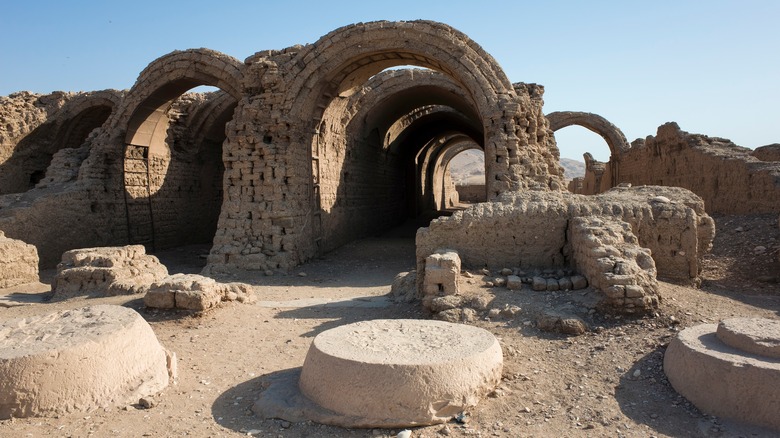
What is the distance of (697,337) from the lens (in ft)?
12.8

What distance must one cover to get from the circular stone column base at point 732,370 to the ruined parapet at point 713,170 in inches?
347

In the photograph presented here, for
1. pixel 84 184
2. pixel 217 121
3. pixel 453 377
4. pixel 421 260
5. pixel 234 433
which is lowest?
pixel 234 433

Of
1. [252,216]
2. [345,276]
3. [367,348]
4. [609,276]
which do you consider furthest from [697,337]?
[252,216]

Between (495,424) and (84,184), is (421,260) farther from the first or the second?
(84,184)

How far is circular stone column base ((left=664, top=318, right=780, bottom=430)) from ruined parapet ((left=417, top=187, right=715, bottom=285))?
2.62 meters

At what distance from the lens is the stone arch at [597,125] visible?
63.7 ft

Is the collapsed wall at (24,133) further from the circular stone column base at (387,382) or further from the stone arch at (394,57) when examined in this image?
the circular stone column base at (387,382)

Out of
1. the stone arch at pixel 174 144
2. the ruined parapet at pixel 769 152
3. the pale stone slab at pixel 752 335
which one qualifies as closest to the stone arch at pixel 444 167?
the ruined parapet at pixel 769 152

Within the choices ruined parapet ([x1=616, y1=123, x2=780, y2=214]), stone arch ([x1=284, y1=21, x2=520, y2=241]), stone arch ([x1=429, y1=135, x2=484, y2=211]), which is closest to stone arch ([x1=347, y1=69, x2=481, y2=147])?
stone arch ([x1=284, y1=21, x2=520, y2=241])

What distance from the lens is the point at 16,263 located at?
330 inches

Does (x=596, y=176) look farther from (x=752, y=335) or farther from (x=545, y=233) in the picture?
(x=752, y=335)

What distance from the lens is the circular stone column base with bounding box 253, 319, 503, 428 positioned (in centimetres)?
337

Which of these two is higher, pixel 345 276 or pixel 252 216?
pixel 252 216

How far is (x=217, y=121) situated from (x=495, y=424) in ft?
40.8
